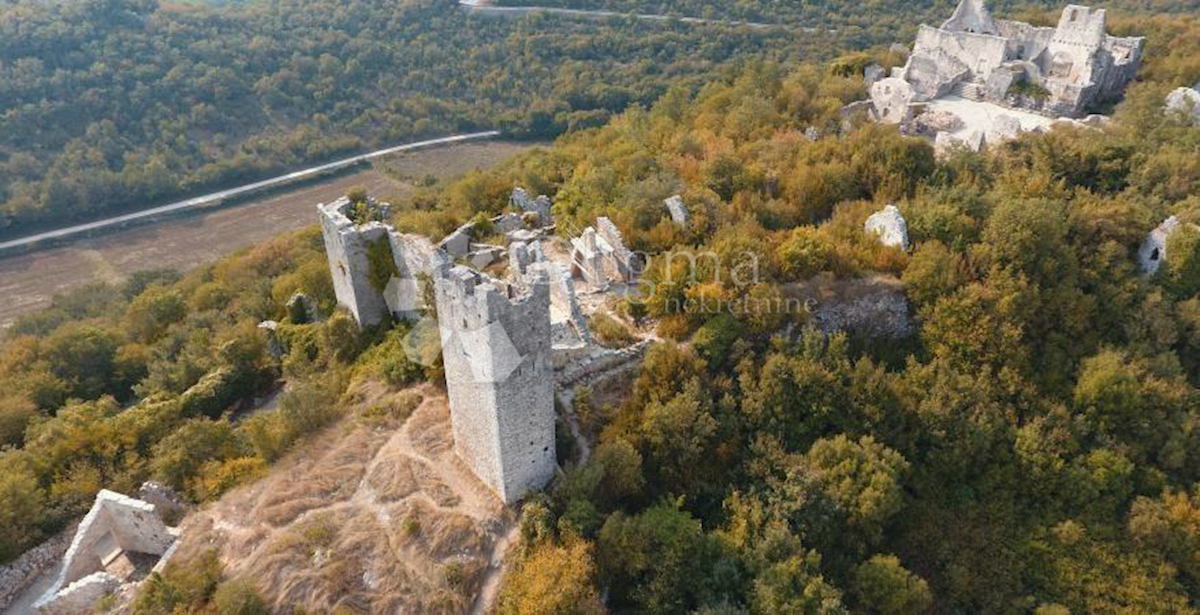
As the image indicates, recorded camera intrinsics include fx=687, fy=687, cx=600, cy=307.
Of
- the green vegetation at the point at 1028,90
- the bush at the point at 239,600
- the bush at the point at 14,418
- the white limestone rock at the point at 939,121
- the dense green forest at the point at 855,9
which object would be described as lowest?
the bush at the point at 14,418

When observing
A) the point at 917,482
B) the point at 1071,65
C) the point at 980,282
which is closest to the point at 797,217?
the point at 980,282

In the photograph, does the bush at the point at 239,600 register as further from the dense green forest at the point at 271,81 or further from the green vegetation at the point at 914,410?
the dense green forest at the point at 271,81

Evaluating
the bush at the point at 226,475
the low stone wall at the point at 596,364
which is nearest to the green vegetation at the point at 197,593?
the bush at the point at 226,475

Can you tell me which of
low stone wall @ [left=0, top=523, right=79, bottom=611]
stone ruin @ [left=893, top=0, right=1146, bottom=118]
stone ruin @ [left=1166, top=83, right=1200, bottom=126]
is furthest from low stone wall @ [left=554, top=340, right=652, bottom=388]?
stone ruin @ [left=1166, top=83, right=1200, bottom=126]

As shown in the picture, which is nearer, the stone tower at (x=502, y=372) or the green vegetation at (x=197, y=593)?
the green vegetation at (x=197, y=593)

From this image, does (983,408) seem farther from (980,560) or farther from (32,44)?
(32,44)

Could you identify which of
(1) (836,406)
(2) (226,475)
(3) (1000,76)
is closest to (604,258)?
(1) (836,406)

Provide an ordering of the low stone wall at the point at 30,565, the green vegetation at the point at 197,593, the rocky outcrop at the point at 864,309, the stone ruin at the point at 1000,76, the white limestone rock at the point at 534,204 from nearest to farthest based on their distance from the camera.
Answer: the green vegetation at the point at 197,593
the low stone wall at the point at 30,565
the rocky outcrop at the point at 864,309
the white limestone rock at the point at 534,204
the stone ruin at the point at 1000,76

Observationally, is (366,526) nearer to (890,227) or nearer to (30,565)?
(30,565)
